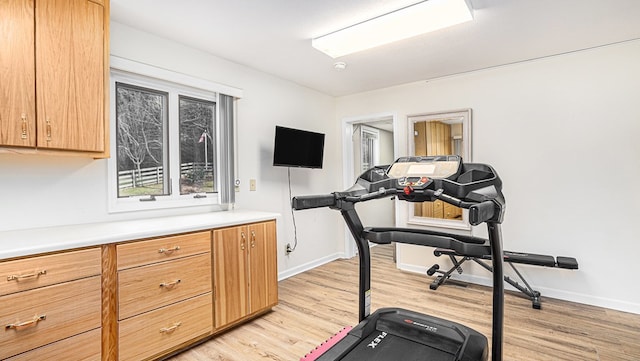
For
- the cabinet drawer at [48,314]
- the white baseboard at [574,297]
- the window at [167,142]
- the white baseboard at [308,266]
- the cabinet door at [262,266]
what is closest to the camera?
the cabinet drawer at [48,314]

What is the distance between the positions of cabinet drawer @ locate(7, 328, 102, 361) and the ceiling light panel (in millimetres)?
2612

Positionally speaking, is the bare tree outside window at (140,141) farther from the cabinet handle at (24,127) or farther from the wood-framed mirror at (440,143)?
the wood-framed mirror at (440,143)

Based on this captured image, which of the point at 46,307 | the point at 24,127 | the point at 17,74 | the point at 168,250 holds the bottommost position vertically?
the point at 46,307

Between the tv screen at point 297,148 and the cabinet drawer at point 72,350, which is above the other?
the tv screen at point 297,148

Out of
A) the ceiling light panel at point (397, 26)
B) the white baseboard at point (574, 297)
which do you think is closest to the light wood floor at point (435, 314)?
the white baseboard at point (574, 297)

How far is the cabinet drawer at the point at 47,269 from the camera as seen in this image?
153cm

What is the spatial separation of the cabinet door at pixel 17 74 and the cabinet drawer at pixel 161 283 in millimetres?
987

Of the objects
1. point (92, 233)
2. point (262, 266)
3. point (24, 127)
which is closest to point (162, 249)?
point (92, 233)

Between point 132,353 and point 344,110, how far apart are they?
3822 millimetres

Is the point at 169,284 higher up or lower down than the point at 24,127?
lower down

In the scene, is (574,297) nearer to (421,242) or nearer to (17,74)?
(421,242)

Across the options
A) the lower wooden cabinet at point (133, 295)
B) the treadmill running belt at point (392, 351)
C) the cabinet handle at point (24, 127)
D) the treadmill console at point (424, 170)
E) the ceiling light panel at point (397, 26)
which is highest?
the ceiling light panel at point (397, 26)

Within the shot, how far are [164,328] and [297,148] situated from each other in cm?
225

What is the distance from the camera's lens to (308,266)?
166 inches
